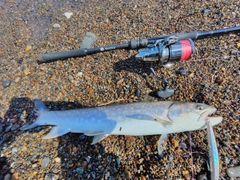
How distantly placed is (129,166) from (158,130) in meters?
0.70

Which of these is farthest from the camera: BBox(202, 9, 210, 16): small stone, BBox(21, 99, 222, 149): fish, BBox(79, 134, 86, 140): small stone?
BBox(202, 9, 210, 16): small stone

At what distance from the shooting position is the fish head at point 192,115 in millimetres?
2578

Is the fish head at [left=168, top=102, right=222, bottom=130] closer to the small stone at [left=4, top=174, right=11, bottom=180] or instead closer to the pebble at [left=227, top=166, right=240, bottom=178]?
the pebble at [left=227, top=166, right=240, bottom=178]

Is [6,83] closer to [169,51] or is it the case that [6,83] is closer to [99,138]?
[99,138]

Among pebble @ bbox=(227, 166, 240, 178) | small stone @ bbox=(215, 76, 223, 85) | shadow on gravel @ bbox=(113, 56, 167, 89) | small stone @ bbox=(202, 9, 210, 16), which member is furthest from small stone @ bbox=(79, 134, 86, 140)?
small stone @ bbox=(202, 9, 210, 16)

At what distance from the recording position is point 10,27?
16.1ft

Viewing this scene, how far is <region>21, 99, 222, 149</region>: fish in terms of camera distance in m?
2.65

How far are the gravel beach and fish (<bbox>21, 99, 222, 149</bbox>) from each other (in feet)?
0.64

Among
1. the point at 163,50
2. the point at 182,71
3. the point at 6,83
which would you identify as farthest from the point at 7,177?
the point at 182,71

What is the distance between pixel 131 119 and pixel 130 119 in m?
0.02

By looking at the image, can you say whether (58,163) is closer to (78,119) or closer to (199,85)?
(78,119)

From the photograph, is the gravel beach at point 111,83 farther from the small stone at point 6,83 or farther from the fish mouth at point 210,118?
the fish mouth at point 210,118

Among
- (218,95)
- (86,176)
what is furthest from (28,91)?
(218,95)

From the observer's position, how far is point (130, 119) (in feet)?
9.14
